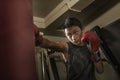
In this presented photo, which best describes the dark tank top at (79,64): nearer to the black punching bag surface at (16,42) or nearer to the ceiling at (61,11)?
the ceiling at (61,11)

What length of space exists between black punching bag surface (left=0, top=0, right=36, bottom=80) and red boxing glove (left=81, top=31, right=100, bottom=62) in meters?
1.31

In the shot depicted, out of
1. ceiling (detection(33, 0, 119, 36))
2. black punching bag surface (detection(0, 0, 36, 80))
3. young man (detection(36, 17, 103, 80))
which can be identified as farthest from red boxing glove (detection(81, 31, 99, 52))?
black punching bag surface (detection(0, 0, 36, 80))

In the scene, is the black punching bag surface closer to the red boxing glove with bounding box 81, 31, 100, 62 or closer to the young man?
the young man

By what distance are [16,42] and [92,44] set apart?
1431mm

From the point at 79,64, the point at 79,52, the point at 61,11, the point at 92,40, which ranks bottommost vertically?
the point at 79,64

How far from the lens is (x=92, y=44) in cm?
202

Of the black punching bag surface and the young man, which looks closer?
the black punching bag surface

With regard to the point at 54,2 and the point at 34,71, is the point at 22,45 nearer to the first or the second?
the point at 34,71

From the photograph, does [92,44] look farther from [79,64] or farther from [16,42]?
[16,42]

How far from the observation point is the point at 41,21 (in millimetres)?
3170

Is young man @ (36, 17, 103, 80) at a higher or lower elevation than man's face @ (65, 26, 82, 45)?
lower

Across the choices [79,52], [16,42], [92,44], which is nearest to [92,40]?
[92,44]

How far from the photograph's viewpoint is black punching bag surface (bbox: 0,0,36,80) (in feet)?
2.10

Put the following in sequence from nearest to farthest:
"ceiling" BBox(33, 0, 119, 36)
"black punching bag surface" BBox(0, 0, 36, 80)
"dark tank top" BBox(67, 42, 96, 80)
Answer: "black punching bag surface" BBox(0, 0, 36, 80)
"dark tank top" BBox(67, 42, 96, 80)
"ceiling" BBox(33, 0, 119, 36)
